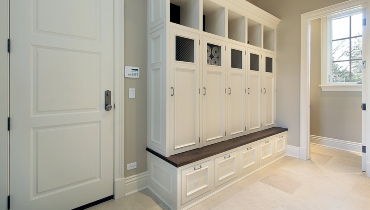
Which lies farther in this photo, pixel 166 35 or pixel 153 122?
pixel 153 122

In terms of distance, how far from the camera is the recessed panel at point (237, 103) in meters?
2.57

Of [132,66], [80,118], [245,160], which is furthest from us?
Result: [245,160]

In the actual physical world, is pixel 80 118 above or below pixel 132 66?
below

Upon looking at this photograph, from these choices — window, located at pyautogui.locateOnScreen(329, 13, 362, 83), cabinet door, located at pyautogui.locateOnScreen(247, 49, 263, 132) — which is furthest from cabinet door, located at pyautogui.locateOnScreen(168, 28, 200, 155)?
window, located at pyautogui.locateOnScreen(329, 13, 362, 83)

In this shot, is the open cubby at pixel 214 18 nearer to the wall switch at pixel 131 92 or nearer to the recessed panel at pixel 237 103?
the recessed panel at pixel 237 103

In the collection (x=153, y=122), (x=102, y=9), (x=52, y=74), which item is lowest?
(x=153, y=122)

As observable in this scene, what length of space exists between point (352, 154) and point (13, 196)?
472 cm

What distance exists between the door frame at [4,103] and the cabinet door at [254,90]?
274 centimetres

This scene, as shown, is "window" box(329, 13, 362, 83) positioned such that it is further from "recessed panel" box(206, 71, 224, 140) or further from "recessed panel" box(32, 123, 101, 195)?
"recessed panel" box(32, 123, 101, 195)

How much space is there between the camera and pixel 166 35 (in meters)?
1.85

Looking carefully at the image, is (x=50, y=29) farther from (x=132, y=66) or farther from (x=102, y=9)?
(x=132, y=66)

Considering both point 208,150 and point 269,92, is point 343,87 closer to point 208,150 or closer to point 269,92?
point 269,92

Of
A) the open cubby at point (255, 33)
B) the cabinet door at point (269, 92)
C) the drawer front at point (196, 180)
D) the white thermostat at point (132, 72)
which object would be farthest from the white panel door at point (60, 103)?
the cabinet door at point (269, 92)

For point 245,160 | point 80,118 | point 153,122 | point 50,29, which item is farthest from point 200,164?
point 50,29
